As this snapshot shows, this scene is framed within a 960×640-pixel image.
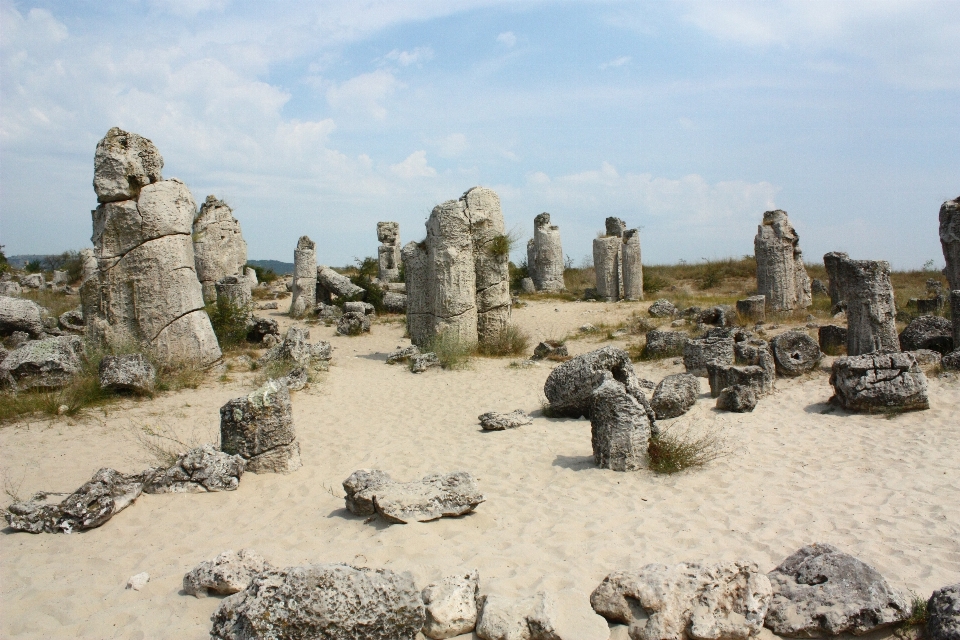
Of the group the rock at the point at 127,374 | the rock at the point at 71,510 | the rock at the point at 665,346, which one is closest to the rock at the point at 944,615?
the rock at the point at 71,510

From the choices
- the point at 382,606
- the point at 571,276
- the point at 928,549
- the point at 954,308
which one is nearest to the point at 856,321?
the point at 954,308

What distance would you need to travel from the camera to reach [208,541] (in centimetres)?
469

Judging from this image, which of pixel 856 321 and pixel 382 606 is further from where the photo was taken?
pixel 856 321

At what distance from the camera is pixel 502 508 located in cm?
522

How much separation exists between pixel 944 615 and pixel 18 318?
1333 centimetres

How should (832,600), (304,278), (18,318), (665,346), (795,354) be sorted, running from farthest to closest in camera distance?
1. (304,278)
2. (665,346)
3. (18,318)
4. (795,354)
5. (832,600)

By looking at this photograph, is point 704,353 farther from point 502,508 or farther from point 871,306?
point 502,508

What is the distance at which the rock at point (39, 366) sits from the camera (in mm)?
8539

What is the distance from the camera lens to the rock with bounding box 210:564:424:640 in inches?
118

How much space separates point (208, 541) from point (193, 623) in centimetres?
122

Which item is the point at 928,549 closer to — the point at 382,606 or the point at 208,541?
the point at 382,606

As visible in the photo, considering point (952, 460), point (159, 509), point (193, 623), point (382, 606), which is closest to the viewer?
point (382, 606)

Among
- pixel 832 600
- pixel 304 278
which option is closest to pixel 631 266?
pixel 304 278

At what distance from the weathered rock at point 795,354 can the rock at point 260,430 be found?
691 centimetres
